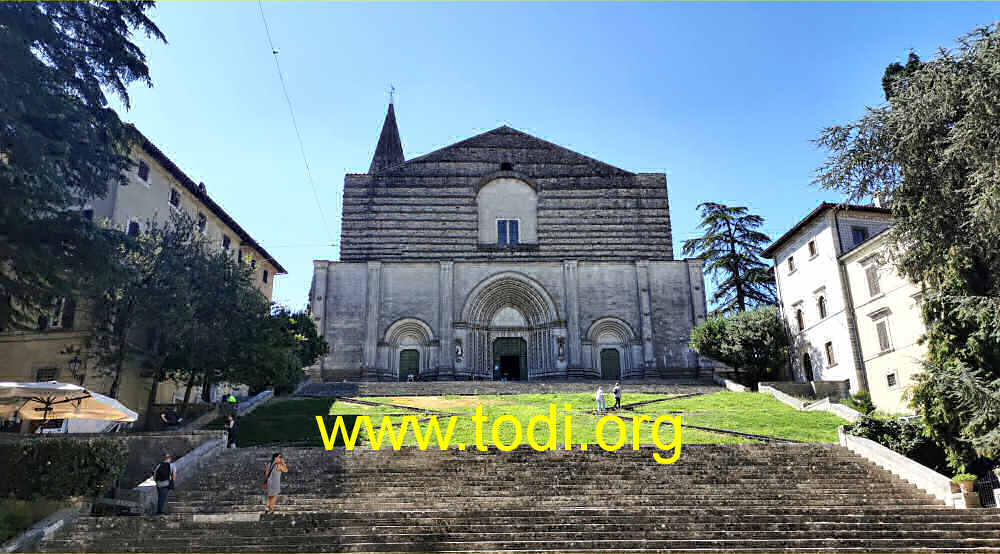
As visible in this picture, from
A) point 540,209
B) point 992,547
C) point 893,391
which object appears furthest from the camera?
point 540,209

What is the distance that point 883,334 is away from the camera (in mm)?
27016

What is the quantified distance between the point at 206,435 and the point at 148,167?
1326 centimetres

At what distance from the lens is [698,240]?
1713 inches

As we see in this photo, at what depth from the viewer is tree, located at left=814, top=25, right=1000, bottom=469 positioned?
13578 millimetres

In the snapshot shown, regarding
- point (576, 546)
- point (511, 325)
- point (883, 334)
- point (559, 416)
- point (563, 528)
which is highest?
point (511, 325)

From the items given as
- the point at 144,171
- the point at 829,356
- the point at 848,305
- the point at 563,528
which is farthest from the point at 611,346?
the point at 563,528

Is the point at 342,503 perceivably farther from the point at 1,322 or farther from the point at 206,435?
the point at 1,322

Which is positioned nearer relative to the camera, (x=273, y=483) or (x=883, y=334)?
(x=273, y=483)

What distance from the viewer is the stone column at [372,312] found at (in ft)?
116

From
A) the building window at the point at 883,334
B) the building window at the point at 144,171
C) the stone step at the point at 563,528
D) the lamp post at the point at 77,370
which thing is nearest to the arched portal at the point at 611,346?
the building window at the point at 883,334

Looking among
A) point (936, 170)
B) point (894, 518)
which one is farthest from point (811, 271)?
point (894, 518)

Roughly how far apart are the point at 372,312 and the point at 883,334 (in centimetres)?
2168

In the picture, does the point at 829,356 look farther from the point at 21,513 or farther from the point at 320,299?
the point at 21,513

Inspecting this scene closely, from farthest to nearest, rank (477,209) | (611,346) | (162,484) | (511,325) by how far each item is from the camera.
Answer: (477,209), (511,325), (611,346), (162,484)
